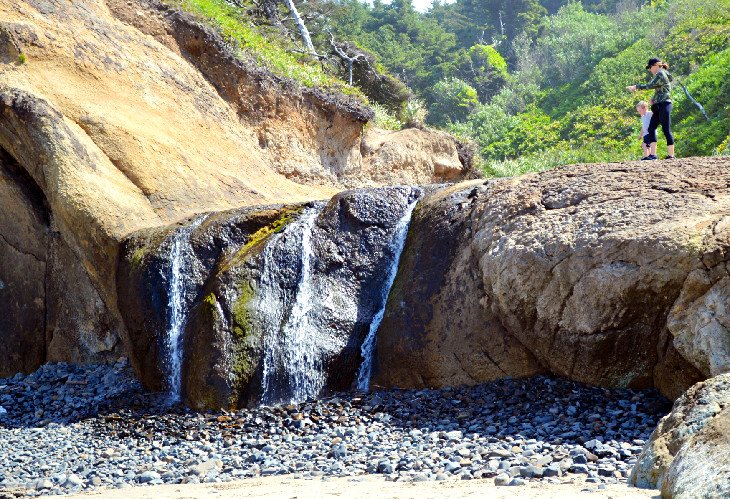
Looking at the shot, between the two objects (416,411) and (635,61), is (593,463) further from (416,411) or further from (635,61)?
(635,61)

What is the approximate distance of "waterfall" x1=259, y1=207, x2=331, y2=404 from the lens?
30.1ft

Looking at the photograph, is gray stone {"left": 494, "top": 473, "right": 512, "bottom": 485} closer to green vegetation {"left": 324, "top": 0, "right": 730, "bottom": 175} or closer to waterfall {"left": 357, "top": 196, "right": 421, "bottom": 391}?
waterfall {"left": 357, "top": 196, "right": 421, "bottom": 391}

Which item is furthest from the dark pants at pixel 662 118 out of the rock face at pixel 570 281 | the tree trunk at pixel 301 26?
the tree trunk at pixel 301 26

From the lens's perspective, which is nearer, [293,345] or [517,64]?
[293,345]

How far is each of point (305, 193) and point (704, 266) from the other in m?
9.73

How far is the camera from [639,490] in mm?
4570

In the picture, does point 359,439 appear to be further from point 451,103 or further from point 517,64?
point 517,64

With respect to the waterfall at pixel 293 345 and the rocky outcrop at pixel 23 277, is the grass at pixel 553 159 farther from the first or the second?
the waterfall at pixel 293 345

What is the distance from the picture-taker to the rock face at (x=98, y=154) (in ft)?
38.2

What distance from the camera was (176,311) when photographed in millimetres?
10125

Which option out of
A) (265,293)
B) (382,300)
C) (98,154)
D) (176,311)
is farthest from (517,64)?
(265,293)

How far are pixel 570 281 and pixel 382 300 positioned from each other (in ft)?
8.23

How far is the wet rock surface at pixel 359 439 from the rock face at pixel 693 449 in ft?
2.03

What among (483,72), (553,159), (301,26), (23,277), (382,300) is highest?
(483,72)
